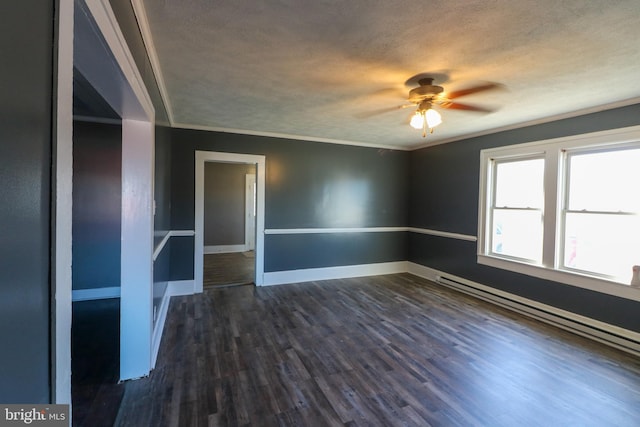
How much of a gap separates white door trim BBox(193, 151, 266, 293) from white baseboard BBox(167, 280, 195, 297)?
5 centimetres

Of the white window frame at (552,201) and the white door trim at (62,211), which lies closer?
the white door trim at (62,211)

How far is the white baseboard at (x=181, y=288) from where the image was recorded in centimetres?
415

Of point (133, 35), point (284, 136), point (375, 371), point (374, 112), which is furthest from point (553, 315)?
point (133, 35)

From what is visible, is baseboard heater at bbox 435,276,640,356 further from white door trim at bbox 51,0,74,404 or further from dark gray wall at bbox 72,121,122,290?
dark gray wall at bbox 72,121,122,290

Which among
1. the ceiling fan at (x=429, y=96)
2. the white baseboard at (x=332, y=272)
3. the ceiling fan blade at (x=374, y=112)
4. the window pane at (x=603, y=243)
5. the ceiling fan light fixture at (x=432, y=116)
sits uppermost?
the ceiling fan blade at (x=374, y=112)

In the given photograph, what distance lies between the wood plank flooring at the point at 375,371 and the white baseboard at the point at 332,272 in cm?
94

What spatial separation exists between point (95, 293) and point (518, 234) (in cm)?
583

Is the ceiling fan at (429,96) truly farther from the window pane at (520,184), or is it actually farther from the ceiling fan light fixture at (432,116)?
the window pane at (520,184)

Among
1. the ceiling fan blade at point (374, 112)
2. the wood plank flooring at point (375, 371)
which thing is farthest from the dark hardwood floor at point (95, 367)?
the ceiling fan blade at point (374, 112)

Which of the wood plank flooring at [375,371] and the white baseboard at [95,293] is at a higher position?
the white baseboard at [95,293]

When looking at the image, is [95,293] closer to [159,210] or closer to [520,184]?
[159,210]

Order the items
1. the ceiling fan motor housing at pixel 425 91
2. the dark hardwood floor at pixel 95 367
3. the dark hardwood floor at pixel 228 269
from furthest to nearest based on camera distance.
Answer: the dark hardwood floor at pixel 228 269
the ceiling fan motor housing at pixel 425 91
the dark hardwood floor at pixel 95 367

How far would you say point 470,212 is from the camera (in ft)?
14.9

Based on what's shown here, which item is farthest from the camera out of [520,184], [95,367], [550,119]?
[520,184]
